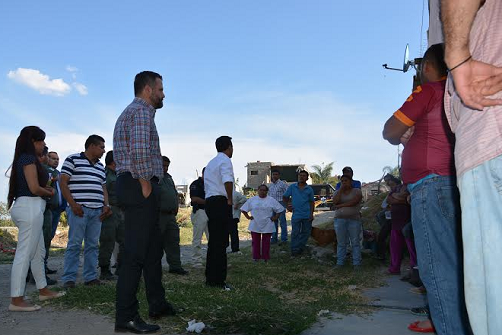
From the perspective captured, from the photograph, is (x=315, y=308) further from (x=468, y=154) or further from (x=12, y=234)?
(x=12, y=234)

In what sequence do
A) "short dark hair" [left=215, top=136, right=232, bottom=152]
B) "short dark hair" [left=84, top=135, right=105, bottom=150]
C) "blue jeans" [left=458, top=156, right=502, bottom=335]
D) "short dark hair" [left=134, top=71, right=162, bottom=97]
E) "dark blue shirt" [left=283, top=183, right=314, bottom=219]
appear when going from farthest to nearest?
"dark blue shirt" [left=283, top=183, right=314, bottom=219] < "short dark hair" [left=215, top=136, right=232, bottom=152] < "short dark hair" [left=84, top=135, right=105, bottom=150] < "short dark hair" [left=134, top=71, right=162, bottom=97] < "blue jeans" [left=458, top=156, right=502, bottom=335]

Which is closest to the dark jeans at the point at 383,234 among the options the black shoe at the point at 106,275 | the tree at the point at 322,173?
the black shoe at the point at 106,275

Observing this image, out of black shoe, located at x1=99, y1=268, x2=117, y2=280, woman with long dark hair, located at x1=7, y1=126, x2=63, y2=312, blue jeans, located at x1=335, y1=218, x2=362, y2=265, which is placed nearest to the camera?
woman with long dark hair, located at x1=7, y1=126, x2=63, y2=312

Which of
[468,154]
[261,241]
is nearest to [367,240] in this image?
[261,241]

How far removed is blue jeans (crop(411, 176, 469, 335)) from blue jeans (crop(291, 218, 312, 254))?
768cm

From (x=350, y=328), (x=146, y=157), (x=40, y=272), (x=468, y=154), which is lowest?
(x=350, y=328)

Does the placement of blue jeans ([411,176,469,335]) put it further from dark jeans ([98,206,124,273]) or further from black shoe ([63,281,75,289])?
dark jeans ([98,206,124,273])

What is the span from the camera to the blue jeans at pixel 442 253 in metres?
2.16

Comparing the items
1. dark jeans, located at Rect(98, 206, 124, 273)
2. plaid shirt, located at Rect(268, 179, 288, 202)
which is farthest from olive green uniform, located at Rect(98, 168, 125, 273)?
plaid shirt, located at Rect(268, 179, 288, 202)

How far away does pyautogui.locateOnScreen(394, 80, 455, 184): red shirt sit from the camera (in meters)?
2.46

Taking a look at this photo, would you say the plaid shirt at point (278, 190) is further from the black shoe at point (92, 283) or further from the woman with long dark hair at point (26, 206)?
the woman with long dark hair at point (26, 206)

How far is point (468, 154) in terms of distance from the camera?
1.59 m

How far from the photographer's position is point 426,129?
254 cm

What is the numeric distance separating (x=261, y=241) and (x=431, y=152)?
287 inches
